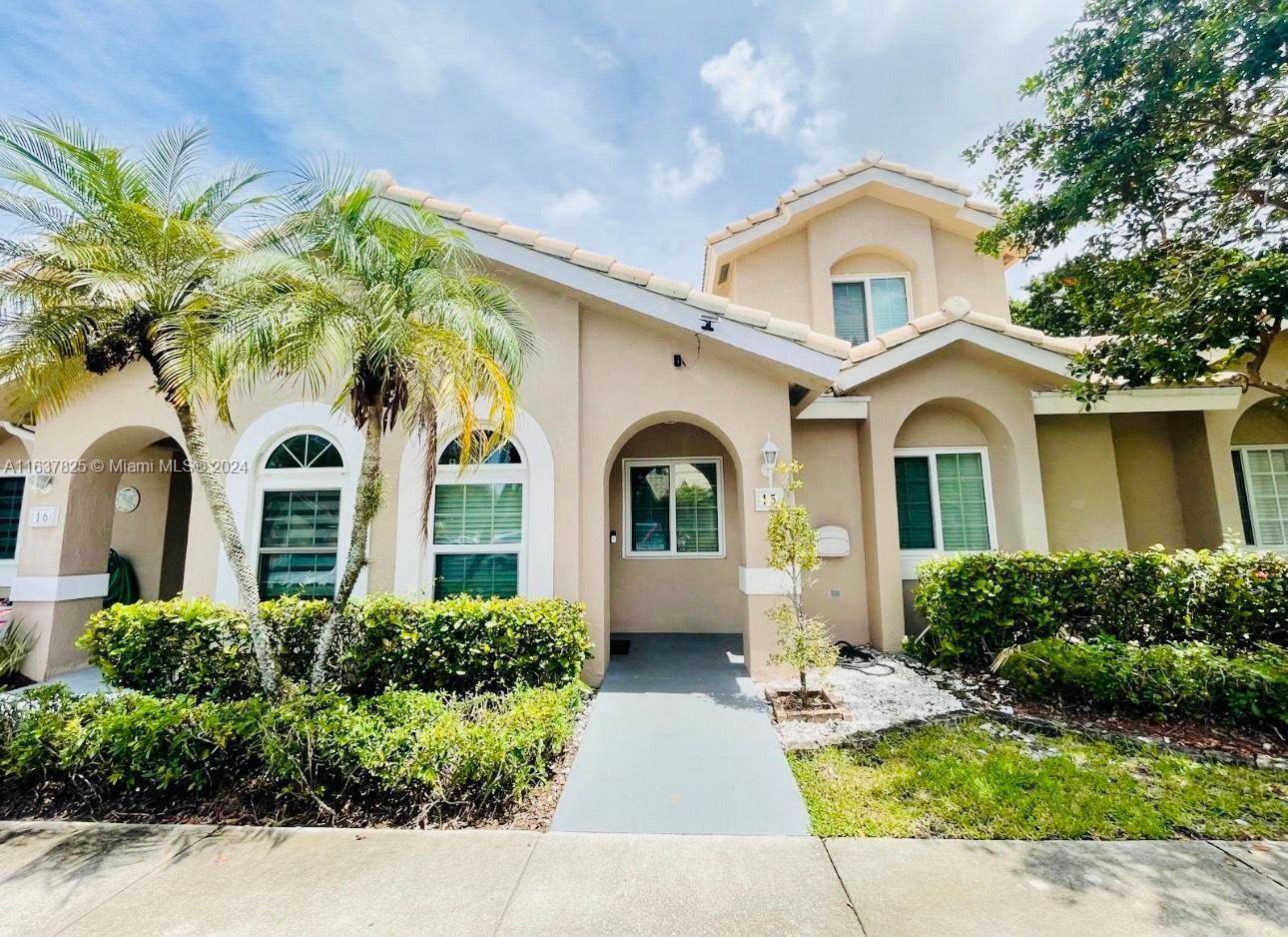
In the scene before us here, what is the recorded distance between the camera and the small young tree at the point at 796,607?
274 inches

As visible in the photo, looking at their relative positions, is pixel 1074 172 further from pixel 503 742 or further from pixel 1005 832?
pixel 503 742

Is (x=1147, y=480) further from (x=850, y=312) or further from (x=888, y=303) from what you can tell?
(x=850, y=312)

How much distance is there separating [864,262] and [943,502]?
6318 millimetres

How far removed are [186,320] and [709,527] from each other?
870cm

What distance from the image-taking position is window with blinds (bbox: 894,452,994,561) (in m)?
9.98

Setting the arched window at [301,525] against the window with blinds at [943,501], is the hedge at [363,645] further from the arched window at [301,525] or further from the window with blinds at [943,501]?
the window with blinds at [943,501]

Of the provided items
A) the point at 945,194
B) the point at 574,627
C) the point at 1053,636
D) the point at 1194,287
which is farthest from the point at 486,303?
the point at 945,194

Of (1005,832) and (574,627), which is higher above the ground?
(574,627)

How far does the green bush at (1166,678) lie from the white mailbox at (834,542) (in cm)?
316

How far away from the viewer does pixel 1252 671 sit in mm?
6031

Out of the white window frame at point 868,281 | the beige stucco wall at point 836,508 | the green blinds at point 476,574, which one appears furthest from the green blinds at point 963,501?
the green blinds at point 476,574

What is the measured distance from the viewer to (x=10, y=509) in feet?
35.0

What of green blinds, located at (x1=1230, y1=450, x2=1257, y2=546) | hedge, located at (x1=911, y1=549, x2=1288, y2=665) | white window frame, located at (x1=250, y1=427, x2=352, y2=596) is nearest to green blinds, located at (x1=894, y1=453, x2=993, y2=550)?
hedge, located at (x1=911, y1=549, x2=1288, y2=665)

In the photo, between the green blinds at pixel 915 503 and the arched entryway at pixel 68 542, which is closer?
the arched entryway at pixel 68 542
